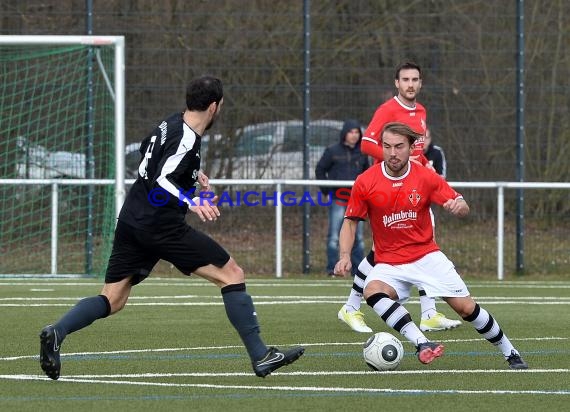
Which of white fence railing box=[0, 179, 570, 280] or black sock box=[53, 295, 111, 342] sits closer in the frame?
black sock box=[53, 295, 111, 342]

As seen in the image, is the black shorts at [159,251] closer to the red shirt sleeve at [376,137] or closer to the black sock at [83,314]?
the black sock at [83,314]

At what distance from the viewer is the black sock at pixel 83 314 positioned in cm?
778

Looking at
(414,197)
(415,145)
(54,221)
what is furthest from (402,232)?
(54,221)

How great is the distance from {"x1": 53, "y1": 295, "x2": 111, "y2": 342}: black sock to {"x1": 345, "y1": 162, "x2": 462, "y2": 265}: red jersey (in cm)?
166

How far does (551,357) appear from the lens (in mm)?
8742

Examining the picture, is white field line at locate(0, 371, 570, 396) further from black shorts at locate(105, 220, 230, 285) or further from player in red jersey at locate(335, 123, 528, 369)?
player in red jersey at locate(335, 123, 528, 369)

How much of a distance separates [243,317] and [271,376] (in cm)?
42

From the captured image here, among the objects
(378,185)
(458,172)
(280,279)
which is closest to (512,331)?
(378,185)

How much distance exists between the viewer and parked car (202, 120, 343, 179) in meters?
17.1

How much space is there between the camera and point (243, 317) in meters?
7.73

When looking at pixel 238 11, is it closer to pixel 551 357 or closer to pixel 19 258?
pixel 19 258

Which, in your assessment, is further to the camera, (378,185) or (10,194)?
(10,194)

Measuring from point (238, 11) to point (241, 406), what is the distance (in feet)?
36.5

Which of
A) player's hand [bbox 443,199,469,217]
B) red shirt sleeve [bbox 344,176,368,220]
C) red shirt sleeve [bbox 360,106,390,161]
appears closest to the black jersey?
red shirt sleeve [bbox 344,176,368,220]
